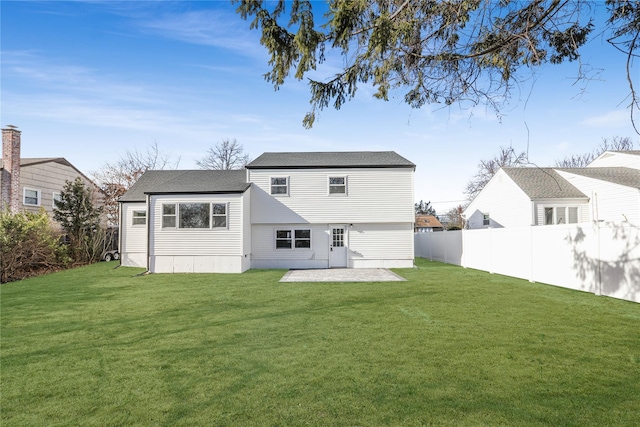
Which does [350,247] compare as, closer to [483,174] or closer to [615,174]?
[615,174]

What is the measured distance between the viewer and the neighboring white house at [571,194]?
16.0m

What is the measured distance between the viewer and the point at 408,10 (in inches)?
201

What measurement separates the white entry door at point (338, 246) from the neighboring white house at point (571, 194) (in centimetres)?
948

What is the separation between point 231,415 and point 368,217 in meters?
14.8

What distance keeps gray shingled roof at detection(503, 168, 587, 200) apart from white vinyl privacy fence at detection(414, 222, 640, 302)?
525cm

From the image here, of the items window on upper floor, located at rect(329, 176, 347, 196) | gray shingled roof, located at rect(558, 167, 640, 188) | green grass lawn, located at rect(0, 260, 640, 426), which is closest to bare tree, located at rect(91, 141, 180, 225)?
window on upper floor, located at rect(329, 176, 347, 196)

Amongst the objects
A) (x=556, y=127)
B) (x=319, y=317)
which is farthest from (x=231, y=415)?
(x=556, y=127)

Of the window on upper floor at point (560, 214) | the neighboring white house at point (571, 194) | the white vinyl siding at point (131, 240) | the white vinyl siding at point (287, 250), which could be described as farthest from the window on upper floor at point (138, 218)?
the window on upper floor at point (560, 214)

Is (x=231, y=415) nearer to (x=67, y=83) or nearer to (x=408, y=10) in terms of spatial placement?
(x=408, y=10)

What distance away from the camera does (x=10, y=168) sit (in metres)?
19.0

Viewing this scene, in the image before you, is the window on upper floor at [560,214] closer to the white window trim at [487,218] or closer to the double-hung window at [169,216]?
the white window trim at [487,218]

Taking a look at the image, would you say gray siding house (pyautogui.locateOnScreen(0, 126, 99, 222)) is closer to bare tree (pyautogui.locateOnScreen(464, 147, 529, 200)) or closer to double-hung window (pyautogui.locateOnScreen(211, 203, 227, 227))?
double-hung window (pyautogui.locateOnScreen(211, 203, 227, 227))

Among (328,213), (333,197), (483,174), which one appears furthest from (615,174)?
(483,174)

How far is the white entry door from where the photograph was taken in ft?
57.8
